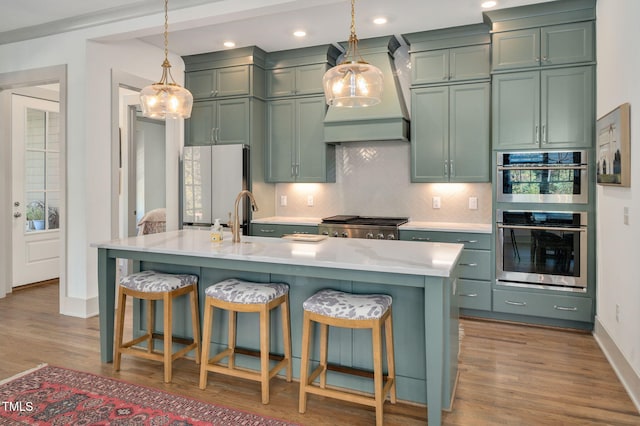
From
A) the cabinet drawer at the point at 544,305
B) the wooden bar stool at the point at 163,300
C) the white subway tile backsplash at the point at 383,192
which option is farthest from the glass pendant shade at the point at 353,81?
the cabinet drawer at the point at 544,305

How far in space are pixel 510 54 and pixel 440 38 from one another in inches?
28.1

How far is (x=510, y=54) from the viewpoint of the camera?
4141mm

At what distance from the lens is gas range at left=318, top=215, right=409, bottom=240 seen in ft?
14.7

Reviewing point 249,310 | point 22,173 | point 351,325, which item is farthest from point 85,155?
point 351,325

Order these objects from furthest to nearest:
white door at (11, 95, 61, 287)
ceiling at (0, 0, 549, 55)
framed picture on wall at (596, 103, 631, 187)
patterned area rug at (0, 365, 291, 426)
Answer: white door at (11, 95, 61, 287), ceiling at (0, 0, 549, 55), framed picture on wall at (596, 103, 631, 187), patterned area rug at (0, 365, 291, 426)

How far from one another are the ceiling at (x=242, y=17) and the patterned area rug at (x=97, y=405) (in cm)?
287

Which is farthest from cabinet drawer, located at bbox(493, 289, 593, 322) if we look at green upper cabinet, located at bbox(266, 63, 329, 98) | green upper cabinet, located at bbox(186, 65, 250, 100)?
green upper cabinet, located at bbox(186, 65, 250, 100)

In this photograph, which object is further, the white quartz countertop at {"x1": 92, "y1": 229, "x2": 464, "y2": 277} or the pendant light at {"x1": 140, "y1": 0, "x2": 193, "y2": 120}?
the pendant light at {"x1": 140, "y1": 0, "x2": 193, "y2": 120}

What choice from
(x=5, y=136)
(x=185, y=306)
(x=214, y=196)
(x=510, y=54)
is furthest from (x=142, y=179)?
(x=510, y=54)

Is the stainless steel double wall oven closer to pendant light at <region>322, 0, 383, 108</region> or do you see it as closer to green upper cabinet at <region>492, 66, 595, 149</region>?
green upper cabinet at <region>492, 66, 595, 149</region>

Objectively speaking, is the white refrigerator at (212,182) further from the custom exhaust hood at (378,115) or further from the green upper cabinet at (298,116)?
the custom exhaust hood at (378,115)

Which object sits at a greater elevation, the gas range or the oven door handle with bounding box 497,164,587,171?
the oven door handle with bounding box 497,164,587,171

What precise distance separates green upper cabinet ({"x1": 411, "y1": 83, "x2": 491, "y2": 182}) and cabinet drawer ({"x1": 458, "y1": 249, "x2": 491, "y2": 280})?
2.41 ft

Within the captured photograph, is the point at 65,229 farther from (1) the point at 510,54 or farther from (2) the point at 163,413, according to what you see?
(1) the point at 510,54
